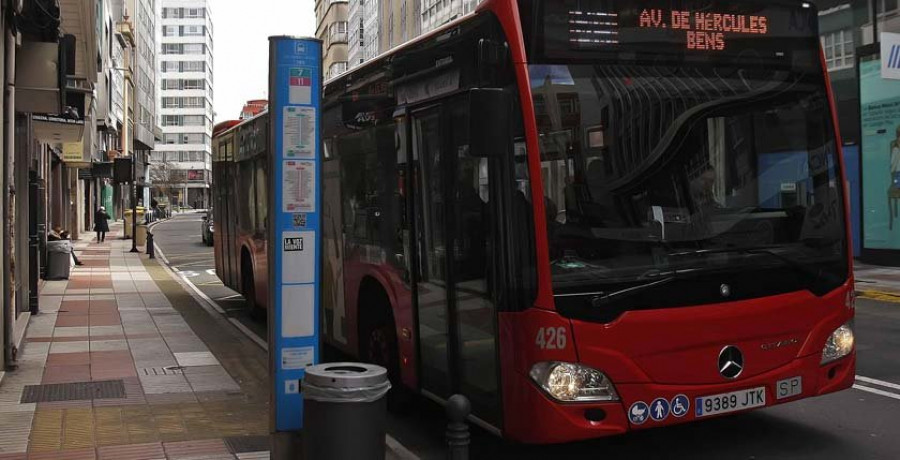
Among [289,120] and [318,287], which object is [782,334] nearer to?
[318,287]

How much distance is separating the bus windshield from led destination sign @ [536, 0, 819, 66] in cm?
11

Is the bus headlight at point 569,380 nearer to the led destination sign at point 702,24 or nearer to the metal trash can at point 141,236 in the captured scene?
the led destination sign at point 702,24

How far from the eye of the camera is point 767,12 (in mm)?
5383

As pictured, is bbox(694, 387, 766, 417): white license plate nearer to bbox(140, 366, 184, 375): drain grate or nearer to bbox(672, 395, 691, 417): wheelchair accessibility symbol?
bbox(672, 395, 691, 417): wheelchair accessibility symbol

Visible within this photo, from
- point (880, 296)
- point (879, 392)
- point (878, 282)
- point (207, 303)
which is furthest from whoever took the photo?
point (878, 282)


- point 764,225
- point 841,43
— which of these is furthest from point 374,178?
point 841,43

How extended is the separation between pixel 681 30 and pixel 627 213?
124 centimetres

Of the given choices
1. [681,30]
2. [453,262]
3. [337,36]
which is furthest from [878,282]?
[337,36]

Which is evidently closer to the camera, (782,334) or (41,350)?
(782,334)

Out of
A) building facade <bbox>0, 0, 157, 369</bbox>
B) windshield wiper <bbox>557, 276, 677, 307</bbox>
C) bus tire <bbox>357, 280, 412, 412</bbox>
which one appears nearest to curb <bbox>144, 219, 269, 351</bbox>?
bus tire <bbox>357, 280, 412, 412</bbox>

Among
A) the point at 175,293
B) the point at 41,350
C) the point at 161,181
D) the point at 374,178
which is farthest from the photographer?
the point at 161,181

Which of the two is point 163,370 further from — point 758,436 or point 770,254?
point 770,254

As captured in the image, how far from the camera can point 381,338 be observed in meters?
7.01

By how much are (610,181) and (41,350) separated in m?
7.98
